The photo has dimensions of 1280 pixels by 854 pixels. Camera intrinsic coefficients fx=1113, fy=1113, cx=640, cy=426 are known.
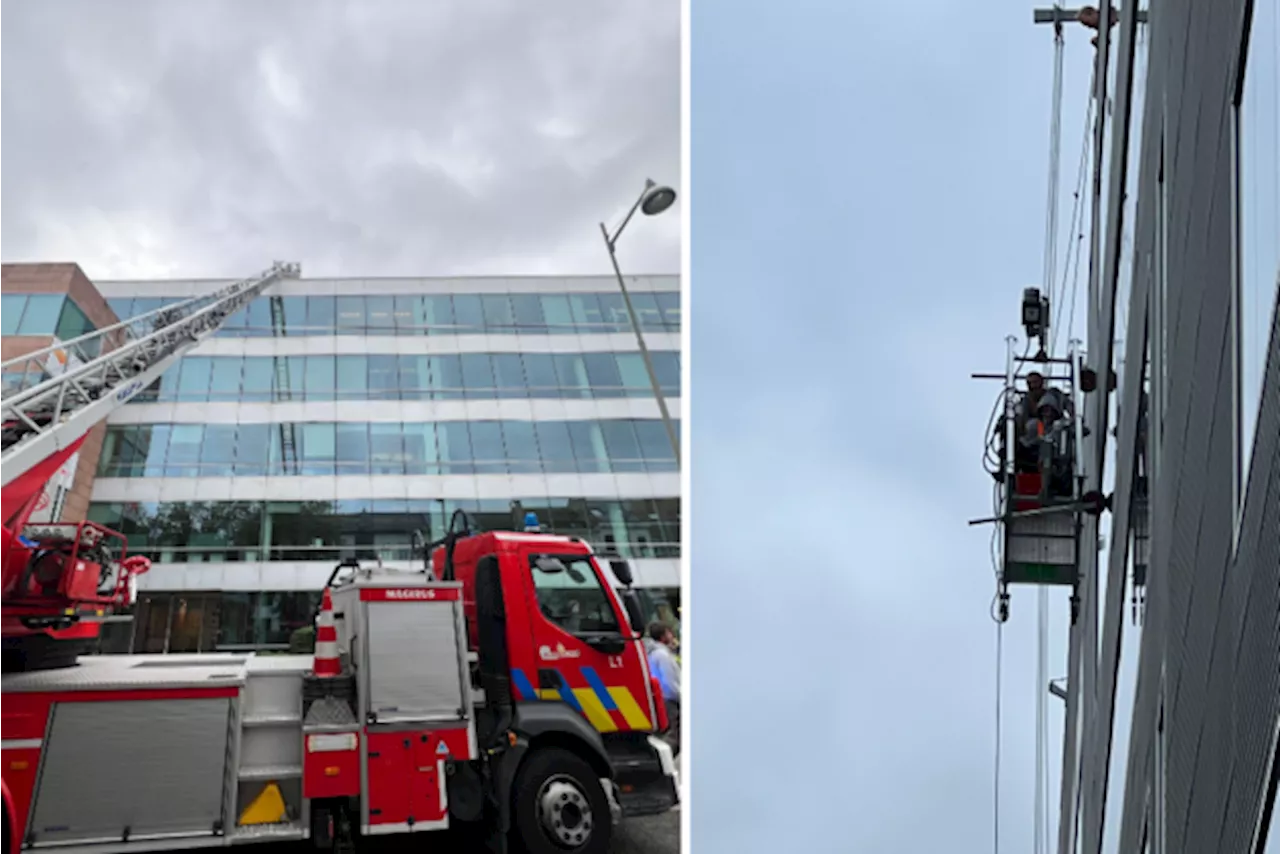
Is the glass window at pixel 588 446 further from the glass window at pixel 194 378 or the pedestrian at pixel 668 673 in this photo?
the pedestrian at pixel 668 673

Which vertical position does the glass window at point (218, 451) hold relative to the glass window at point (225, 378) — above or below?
below

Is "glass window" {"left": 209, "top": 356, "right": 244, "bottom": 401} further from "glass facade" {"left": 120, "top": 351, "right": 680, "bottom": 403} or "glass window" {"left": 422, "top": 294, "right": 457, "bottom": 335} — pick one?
"glass window" {"left": 422, "top": 294, "right": 457, "bottom": 335}

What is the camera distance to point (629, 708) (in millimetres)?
10297

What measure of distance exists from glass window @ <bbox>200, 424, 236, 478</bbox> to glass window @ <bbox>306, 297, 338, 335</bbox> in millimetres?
3319

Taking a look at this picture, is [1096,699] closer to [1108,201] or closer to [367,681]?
[1108,201]

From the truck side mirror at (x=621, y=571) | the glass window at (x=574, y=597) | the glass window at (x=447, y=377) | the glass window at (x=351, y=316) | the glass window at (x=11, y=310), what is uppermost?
the glass window at (x=351, y=316)

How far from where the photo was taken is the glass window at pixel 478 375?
26.5 m

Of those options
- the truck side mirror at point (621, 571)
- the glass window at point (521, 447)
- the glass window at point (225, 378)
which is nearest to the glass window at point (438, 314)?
the glass window at point (521, 447)

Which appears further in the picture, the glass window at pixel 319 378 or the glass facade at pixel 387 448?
the glass window at pixel 319 378

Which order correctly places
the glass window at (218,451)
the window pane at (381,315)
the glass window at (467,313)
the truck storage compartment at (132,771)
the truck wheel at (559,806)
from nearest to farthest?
the truck storage compartment at (132,771) → the truck wheel at (559,806) → the glass window at (218,451) → the window pane at (381,315) → the glass window at (467,313)

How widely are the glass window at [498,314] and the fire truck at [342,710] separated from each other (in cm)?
1687

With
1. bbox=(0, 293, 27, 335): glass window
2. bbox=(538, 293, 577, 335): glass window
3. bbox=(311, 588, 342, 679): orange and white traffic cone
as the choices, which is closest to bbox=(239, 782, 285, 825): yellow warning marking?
bbox=(311, 588, 342, 679): orange and white traffic cone

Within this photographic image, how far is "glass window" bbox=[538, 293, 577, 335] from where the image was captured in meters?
28.0

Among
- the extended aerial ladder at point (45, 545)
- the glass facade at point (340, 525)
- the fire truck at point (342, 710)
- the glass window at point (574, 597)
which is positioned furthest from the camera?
the glass facade at point (340, 525)
